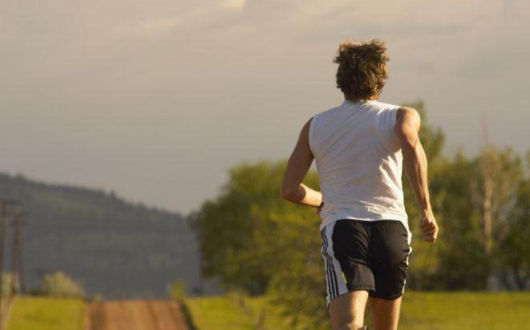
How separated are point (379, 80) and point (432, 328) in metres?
76.4

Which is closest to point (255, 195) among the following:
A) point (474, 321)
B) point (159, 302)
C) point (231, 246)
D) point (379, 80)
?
point (231, 246)

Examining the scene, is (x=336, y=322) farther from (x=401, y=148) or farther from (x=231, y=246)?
(x=231, y=246)

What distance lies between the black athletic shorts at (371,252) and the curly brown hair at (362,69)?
0.83 m

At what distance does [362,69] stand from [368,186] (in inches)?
29.4

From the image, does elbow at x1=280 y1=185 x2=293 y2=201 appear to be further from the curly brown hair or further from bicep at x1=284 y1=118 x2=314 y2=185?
the curly brown hair

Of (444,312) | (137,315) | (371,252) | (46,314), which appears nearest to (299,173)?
(371,252)

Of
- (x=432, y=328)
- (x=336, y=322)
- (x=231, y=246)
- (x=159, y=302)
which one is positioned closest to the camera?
(x=336, y=322)

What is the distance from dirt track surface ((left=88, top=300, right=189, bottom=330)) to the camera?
93.4 meters

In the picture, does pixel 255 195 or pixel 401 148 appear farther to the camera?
pixel 255 195

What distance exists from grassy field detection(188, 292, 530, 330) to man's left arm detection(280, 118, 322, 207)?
71.2m

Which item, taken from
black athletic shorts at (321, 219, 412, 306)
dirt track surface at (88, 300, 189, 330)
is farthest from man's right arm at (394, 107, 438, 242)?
dirt track surface at (88, 300, 189, 330)

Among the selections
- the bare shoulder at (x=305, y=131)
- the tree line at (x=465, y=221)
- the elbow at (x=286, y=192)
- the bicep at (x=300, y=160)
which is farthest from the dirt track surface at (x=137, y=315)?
the bare shoulder at (x=305, y=131)

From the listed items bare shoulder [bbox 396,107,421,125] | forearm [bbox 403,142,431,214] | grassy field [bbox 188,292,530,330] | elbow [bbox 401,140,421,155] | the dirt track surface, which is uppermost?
bare shoulder [bbox 396,107,421,125]

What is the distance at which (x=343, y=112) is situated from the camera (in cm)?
813
